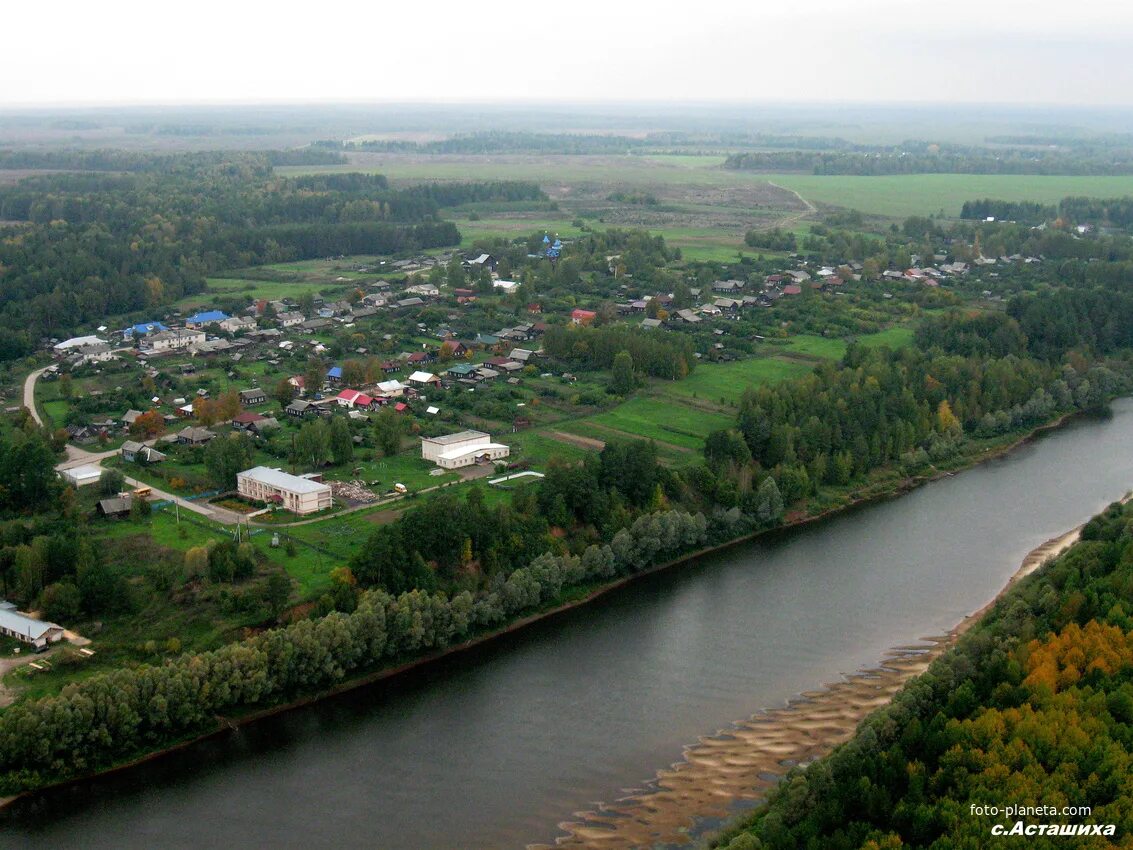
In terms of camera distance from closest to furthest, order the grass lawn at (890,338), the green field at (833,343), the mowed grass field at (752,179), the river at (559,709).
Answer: the river at (559,709) < the green field at (833,343) < the grass lawn at (890,338) < the mowed grass field at (752,179)

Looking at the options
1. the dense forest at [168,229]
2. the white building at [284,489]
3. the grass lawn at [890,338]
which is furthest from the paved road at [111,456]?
the grass lawn at [890,338]

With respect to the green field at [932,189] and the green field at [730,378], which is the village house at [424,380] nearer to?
the green field at [730,378]

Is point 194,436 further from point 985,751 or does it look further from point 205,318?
point 985,751

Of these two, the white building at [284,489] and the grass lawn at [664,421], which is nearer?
the white building at [284,489]

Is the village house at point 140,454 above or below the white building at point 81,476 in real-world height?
above

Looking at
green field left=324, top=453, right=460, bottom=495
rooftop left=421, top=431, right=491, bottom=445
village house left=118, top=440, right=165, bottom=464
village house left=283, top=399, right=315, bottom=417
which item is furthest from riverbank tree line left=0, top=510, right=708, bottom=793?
village house left=283, top=399, right=315, bottom=417

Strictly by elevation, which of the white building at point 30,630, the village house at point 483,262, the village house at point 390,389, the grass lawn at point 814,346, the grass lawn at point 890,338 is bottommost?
the white building at point 30,630

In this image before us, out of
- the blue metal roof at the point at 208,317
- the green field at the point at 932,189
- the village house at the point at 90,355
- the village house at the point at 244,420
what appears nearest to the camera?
the village house at the point at 244,420

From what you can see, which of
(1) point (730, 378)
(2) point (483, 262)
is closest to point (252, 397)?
(1) point (730, 378)

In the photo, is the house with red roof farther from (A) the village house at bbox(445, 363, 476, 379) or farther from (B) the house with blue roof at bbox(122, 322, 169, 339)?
(B) the house with blue roof at bbox(122, 322, 169, 339)
